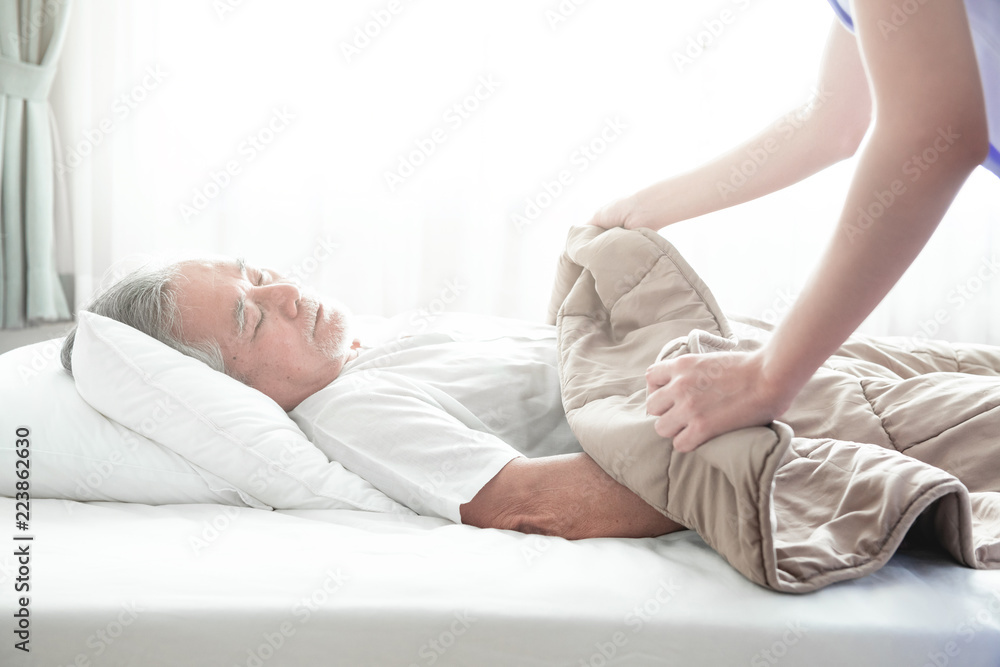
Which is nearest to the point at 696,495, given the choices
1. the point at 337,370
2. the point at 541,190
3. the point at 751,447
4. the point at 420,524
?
the point at 751,447

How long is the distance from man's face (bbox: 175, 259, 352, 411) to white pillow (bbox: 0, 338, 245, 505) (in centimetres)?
24

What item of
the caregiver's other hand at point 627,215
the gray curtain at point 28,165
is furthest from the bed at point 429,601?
the gray curtain at point 28,165

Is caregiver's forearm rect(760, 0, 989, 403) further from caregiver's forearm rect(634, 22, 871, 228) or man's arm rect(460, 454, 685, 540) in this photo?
caregiver's forearm rect(634, 22, 871, 228)

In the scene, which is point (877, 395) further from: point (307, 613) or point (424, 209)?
point (424, 209)

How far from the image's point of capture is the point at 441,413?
43.9 inches

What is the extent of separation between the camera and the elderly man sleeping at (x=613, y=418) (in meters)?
0.80

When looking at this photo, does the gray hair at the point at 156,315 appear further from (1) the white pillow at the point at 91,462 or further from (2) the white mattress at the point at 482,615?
(2) the white mattress at the point at 482,615

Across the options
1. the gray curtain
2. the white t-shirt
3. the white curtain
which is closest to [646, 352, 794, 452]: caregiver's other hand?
the white t-shirt

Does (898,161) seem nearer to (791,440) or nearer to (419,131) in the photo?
(791,440)

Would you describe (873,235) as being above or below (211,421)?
above

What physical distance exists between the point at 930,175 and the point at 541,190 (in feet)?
7.05

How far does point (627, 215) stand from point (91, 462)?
3.28ft

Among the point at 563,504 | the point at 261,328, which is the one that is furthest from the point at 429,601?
the point at 261,328

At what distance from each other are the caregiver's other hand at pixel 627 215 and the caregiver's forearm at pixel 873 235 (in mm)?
627
